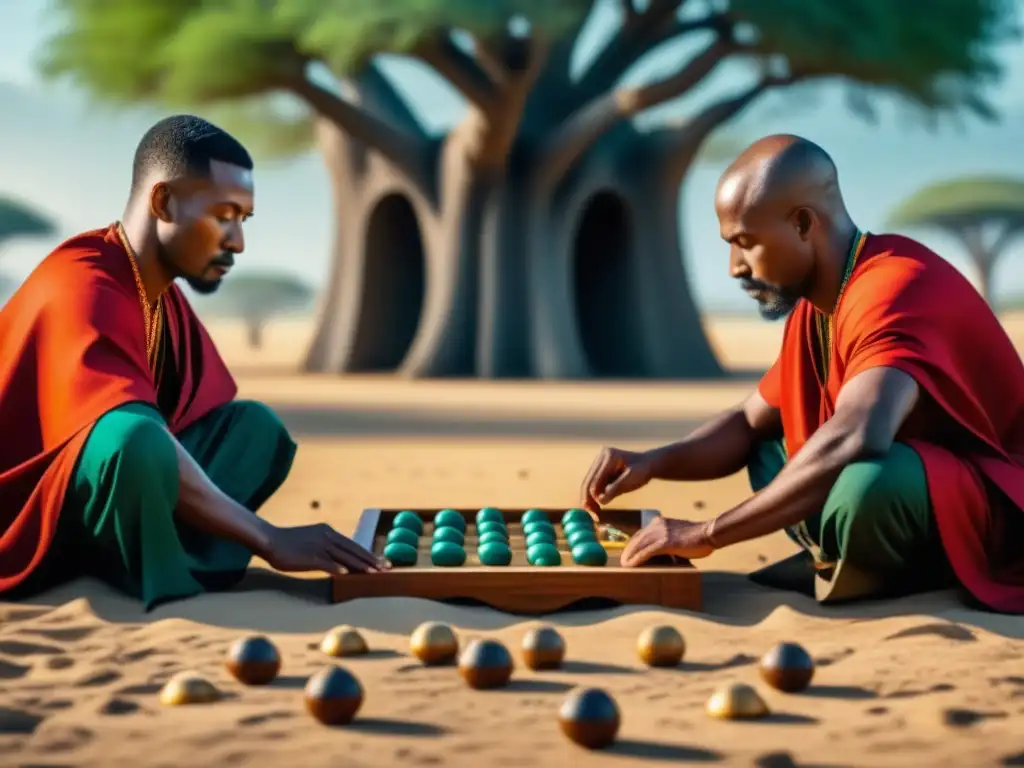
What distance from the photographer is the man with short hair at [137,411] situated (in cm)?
370

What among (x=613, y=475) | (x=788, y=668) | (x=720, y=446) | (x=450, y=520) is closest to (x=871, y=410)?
(x=788, y=668)

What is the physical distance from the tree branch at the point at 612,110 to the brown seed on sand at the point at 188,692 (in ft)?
46.5

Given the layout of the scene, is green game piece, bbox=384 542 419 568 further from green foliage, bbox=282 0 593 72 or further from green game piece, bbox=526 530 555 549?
green foliage, bbox=282 0 593 72

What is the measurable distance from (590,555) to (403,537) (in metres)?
0.62

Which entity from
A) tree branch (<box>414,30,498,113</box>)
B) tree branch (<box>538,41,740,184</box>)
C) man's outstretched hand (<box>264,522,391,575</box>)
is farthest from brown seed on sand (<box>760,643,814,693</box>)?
tree branch (<box>414,30,498,113</box>)

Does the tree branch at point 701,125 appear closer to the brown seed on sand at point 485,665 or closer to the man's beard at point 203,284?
the man's beard at point 203,284

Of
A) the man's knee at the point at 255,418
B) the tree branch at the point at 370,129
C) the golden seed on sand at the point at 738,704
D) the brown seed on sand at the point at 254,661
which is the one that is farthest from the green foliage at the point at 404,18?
the golden seed on sand at the point at 738,704

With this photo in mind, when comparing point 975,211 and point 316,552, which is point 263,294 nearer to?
point 975,211

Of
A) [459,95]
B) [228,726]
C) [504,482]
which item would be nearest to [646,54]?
[459,95]

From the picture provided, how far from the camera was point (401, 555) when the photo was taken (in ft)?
13.1

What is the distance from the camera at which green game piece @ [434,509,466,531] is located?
15.3 ft

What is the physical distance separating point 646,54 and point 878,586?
54.0ft

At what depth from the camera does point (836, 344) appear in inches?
156

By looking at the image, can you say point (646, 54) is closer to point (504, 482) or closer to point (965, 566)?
point (504, 482)
